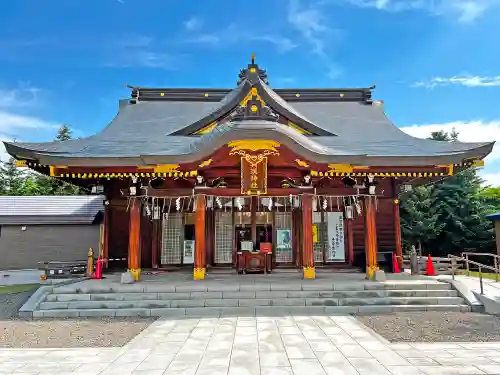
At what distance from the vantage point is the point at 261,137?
9469 mm

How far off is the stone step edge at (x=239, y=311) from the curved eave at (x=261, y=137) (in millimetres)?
3857

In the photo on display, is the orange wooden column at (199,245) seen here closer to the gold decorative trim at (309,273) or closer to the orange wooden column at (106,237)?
the gold decorative trim at (309,273)

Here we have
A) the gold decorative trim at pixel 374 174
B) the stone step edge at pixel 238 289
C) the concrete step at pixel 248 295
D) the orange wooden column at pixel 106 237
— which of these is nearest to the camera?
the concrete step at pixel 248 295

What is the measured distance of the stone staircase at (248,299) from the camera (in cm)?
813

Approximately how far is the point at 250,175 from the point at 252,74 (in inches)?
222

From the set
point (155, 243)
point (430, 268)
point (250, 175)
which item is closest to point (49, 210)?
point (155, 243)

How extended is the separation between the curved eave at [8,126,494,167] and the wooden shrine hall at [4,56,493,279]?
0.10 ft

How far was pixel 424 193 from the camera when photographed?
22.4 meters

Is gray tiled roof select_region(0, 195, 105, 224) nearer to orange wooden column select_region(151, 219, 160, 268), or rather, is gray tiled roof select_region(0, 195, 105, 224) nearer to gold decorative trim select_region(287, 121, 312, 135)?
orange wooden column select_region(151, 219, 160, 268)

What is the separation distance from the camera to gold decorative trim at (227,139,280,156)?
31.6 feet

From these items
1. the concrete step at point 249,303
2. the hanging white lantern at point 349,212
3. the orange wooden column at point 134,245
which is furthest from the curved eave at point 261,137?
the concrete step at point 249,303

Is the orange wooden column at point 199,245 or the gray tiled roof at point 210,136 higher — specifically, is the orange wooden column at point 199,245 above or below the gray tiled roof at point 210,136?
below

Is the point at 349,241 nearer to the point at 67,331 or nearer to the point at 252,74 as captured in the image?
the point at 252,74

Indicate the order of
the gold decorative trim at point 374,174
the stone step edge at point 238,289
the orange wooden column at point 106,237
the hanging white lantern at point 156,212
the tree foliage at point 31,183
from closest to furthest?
1. the stone step edge at point 238,289
2. the gold decorative trim at point 374,174
3. the hanging white lantern at point 156,212
4. the orange wooden column at point 106,237
5. the tree foliage at point 31,183
